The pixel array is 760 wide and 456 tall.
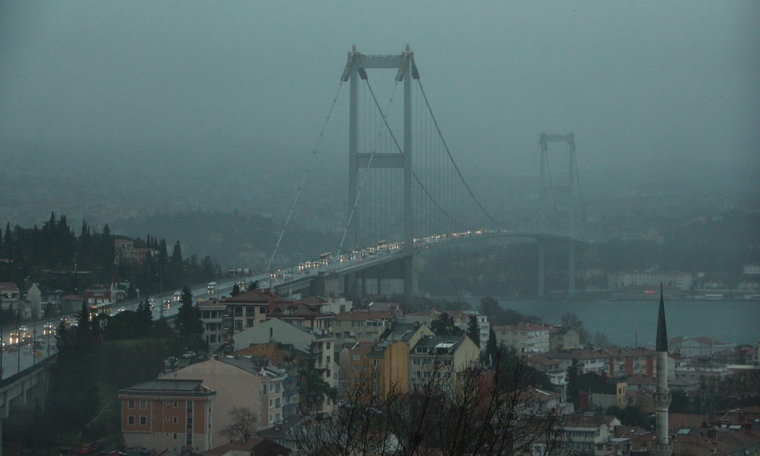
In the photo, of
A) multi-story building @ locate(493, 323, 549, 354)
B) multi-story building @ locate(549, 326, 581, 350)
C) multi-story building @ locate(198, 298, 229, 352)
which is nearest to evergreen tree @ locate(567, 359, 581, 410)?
multi-story building @ locate(198, 298, 229, 352)

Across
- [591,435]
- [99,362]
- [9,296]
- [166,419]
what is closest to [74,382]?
[99,362]

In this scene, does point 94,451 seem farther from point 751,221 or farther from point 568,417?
point 751,221

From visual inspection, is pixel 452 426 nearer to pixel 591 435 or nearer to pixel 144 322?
pixel 591 435

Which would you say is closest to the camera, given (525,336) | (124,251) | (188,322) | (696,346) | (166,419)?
(166,419)

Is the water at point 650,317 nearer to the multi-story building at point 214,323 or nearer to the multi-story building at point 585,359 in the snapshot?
the multi-story building at point 585,359

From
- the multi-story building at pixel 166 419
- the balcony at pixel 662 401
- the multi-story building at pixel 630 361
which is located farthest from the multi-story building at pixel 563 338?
the multi-story building at pixel 166 419

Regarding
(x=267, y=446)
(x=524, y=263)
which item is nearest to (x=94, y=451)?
(x=267, y=446)
